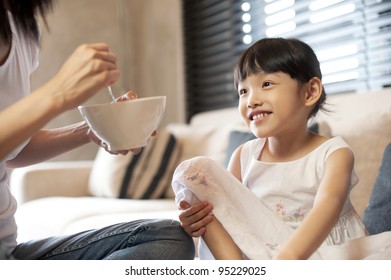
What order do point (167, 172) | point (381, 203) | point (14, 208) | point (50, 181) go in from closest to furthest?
1. point (14, 208)
2. point (381, 203)
3. point (167, 172)
4. point (50, 181)

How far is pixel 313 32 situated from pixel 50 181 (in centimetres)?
105

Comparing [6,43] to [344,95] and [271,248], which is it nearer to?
[271,248]

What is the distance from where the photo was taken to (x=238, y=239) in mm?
706

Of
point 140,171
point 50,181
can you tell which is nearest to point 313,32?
point 140,171

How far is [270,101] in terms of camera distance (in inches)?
27.7

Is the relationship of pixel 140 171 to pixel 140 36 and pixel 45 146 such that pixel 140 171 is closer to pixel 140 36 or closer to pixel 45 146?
pixel 140 36

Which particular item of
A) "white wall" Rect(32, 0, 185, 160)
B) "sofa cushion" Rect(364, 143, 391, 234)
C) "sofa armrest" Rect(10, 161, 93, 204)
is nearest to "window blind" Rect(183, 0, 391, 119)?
"white wall" Rect(32, 0, 185, 160)

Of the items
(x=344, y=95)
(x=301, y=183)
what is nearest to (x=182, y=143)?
(x=344, y=95)

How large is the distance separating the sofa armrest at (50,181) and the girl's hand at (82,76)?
4.15 feet

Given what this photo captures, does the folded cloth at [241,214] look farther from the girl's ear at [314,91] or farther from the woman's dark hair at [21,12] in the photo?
the woman's dark hair at [21,12]

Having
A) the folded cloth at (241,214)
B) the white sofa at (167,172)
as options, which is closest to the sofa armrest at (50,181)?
the white sofa at (167,172)

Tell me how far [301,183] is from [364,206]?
19 centimetres

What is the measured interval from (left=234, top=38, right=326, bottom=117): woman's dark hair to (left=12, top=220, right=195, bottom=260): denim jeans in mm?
233

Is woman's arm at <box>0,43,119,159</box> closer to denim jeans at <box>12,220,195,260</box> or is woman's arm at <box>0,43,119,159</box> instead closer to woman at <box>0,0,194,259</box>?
woman at <box>0,0,194,259</box>
